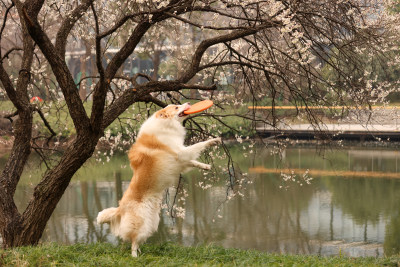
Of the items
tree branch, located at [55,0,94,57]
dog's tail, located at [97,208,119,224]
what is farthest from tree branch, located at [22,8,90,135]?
dog's tail, located at [97,208,119,224]

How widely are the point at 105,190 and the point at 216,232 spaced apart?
5407 millimetres

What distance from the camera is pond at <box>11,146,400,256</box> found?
10.7m

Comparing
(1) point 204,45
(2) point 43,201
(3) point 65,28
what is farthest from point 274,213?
(3) point 65,28

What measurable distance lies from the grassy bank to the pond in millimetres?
2698

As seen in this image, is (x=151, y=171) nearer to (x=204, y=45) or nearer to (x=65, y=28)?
(x=204, y=45)

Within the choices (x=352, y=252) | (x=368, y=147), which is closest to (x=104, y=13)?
(x=352, y=252)

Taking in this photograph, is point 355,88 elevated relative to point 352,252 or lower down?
elevated

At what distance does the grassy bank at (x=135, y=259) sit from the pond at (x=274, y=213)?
2698 mm

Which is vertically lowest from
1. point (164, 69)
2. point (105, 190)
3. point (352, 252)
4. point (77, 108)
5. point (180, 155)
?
point (352, 252)

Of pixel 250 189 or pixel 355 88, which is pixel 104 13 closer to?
pixel 355 88

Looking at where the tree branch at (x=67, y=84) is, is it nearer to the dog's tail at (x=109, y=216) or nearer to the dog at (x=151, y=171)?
the dog at (x=151, y=171)

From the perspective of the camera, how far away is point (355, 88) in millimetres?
7152

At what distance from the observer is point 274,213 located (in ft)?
42.7

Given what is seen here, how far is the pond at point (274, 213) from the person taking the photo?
35.2 feet
